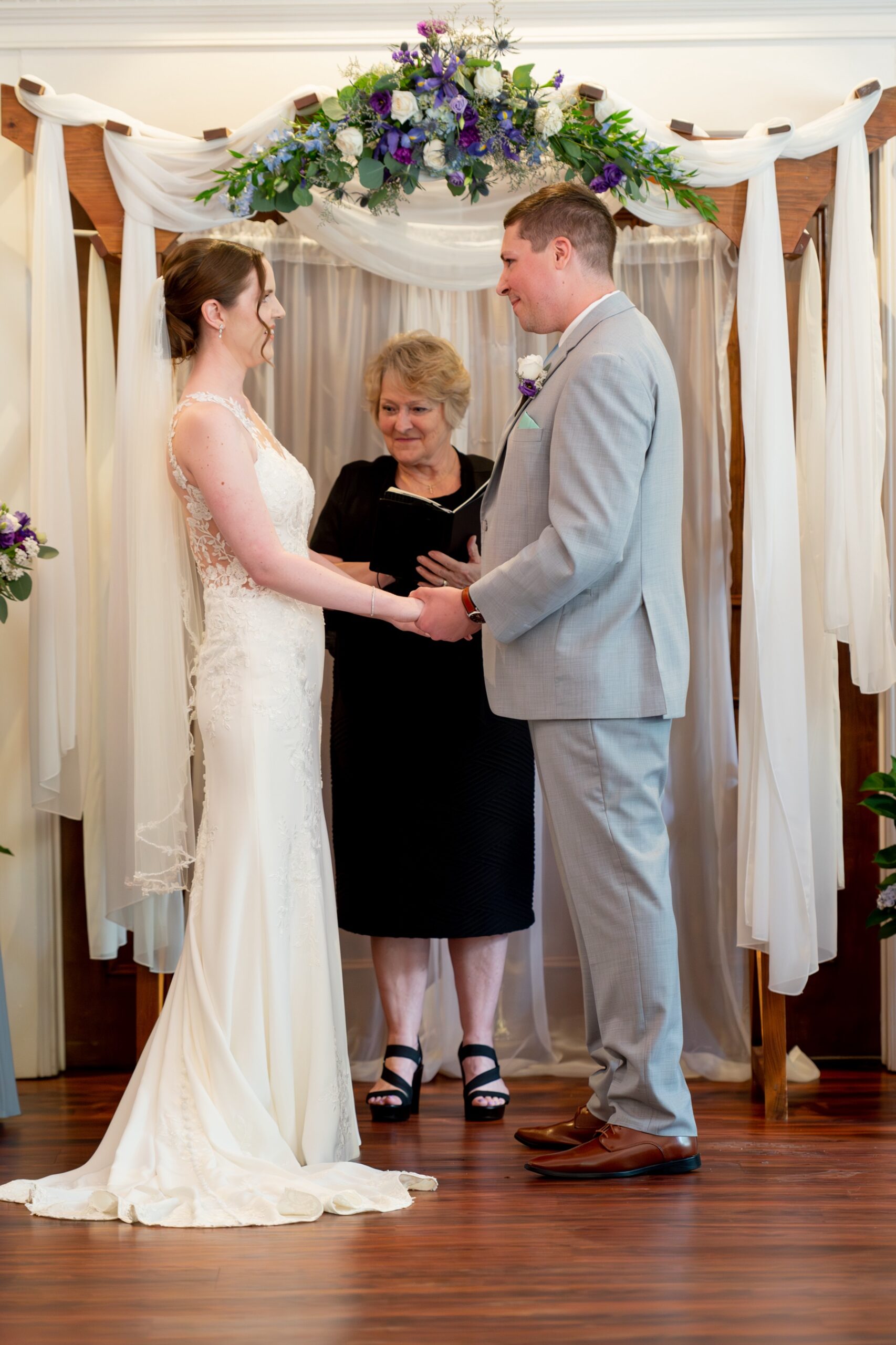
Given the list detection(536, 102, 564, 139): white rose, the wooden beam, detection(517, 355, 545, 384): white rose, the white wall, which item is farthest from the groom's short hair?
the white wall

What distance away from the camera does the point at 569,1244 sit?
2234 mm

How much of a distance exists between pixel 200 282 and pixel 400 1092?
6.35 feet

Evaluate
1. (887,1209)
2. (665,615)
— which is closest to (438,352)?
(665,615)

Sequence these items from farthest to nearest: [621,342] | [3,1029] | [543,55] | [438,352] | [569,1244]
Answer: [543,55]
[438,352]
[3,1029]
[621,342]
[569,1244]

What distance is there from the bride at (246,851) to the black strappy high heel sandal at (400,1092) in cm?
45

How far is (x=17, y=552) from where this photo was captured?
10.5 feet

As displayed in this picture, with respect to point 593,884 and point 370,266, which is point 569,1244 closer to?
point 593,884

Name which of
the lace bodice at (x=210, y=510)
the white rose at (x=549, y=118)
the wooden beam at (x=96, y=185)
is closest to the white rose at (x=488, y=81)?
the white rose at (x=549, y=118)

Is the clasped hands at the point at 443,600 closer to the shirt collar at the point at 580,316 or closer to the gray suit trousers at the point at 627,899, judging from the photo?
the gray suit trousers at the point at 627,899

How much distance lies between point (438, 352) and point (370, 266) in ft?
1.28

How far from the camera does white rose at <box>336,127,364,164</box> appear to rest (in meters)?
3.16

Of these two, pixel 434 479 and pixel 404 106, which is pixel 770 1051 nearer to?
pixel 434 479

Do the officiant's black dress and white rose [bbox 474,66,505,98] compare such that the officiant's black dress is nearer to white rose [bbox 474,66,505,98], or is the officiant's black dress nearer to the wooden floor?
the wooden floor

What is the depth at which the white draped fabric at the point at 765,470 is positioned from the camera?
3201 millimetres
